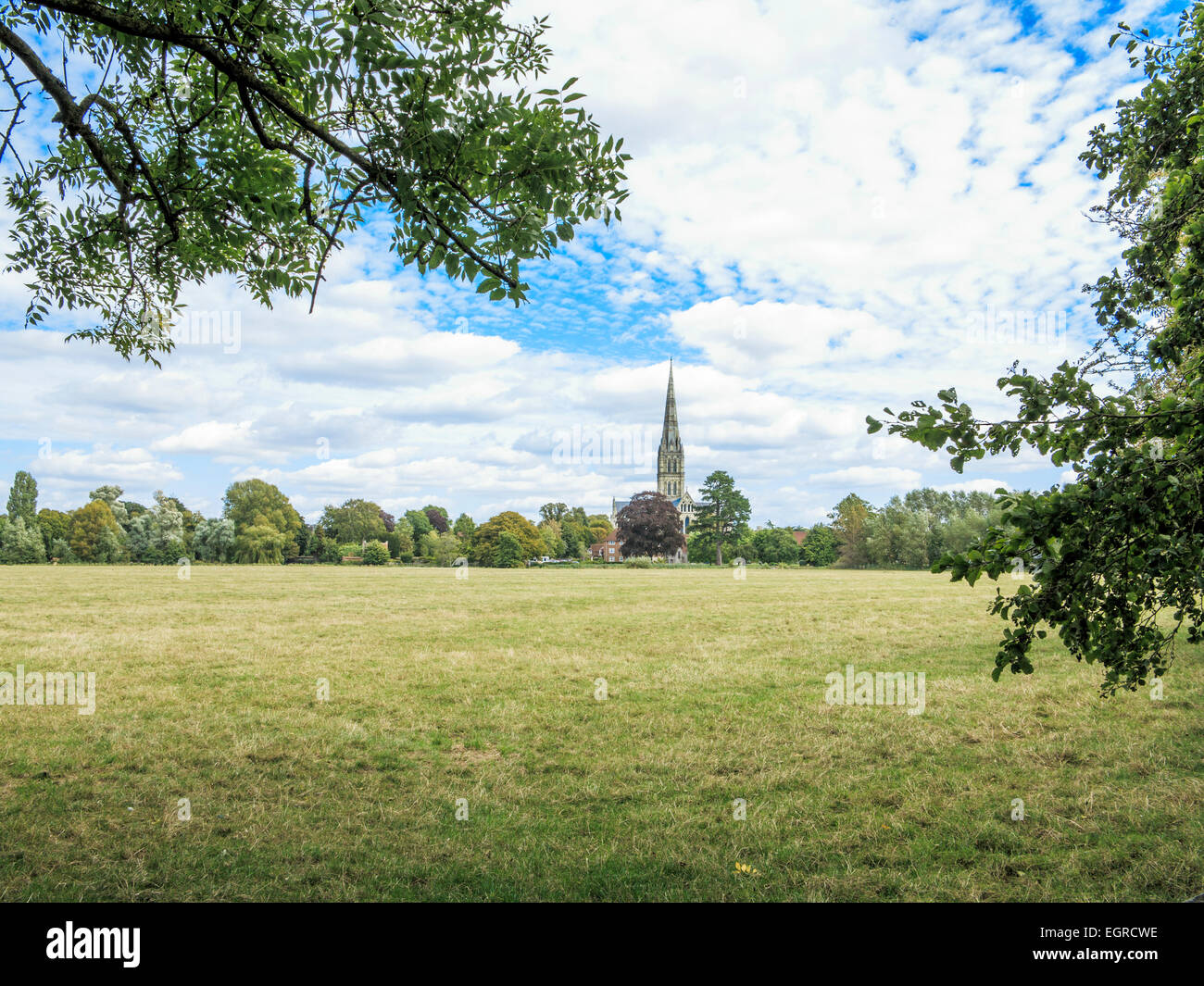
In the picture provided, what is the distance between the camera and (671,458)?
6683 inches

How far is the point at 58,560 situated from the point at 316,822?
71666mm

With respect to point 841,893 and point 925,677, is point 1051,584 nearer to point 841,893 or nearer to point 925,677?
point 841,893

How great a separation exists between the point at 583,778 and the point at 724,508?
A: 283 ft

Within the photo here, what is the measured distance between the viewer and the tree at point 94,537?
5938 centimetres

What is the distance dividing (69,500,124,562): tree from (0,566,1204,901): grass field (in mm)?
53276

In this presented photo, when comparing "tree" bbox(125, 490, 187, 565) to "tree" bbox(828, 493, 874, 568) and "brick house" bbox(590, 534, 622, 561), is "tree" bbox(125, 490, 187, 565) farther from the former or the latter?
"brick house" bbox(590, 534, 622, 561)

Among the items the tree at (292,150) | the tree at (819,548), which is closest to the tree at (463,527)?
the tree at (819,548)

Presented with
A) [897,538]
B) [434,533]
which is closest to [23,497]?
[434,533]

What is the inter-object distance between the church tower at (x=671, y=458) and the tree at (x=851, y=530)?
63.7m

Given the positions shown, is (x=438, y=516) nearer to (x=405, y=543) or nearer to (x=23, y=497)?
(x=405, y=543)

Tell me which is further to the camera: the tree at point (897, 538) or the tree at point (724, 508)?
the tree at point (724, 508)

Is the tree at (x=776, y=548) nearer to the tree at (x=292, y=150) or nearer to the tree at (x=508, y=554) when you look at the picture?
the tree at (x=508, y=554)
